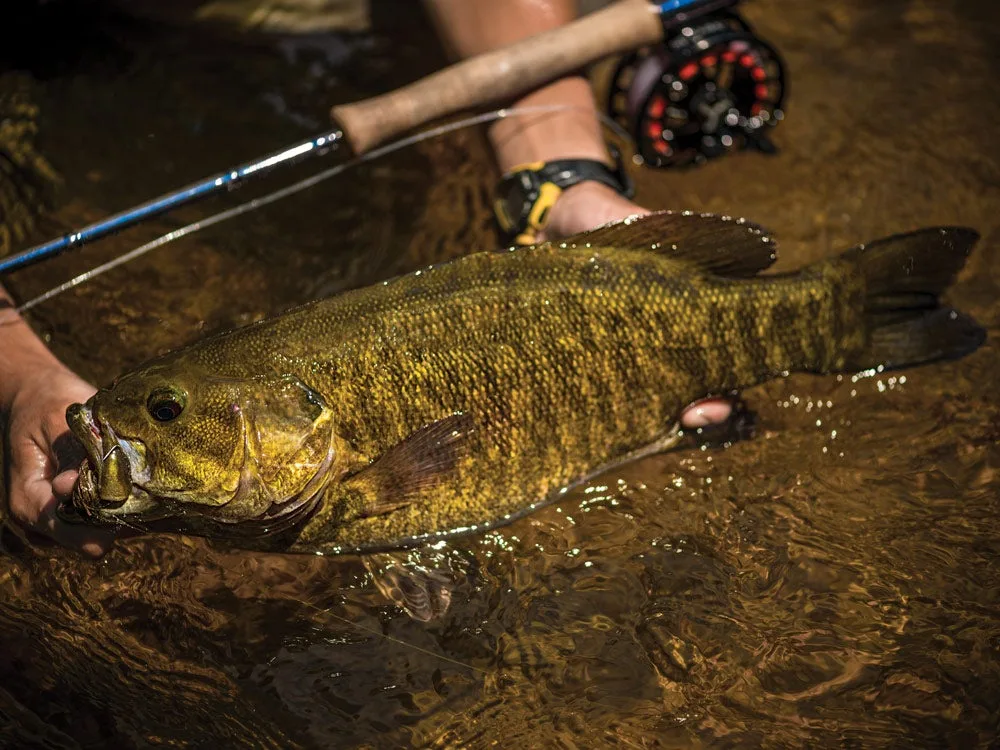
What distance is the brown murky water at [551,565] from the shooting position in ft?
9.53

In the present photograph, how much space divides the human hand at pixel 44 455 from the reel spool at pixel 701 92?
2591 millimetres

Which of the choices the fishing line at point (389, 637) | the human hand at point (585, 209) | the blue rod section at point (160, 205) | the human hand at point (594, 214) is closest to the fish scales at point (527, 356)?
the human hand at point (594, 214)

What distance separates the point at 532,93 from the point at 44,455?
8.11ft

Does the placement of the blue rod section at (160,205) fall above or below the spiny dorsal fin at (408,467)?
above

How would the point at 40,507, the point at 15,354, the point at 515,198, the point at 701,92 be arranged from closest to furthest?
1. the point at 40,507
2. the point at 15,354
3. the point at 515,198
4. the point at 701,92

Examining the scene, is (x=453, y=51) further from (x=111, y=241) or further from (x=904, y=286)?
(x=904, y=286)

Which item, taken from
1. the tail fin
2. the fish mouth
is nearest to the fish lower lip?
the fish mouth

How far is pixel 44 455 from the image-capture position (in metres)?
3.07

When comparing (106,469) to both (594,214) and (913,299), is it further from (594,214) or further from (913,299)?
(913,299)

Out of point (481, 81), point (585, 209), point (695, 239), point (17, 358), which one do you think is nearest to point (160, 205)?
point (17, 358)

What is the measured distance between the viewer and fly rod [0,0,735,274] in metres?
3.47

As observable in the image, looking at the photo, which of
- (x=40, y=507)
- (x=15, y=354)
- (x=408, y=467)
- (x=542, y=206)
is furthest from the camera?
(x=542, y=206)

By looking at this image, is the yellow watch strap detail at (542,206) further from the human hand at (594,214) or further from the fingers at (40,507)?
the fingers at (40,507)

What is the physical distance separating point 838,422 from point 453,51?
243 centimetres
